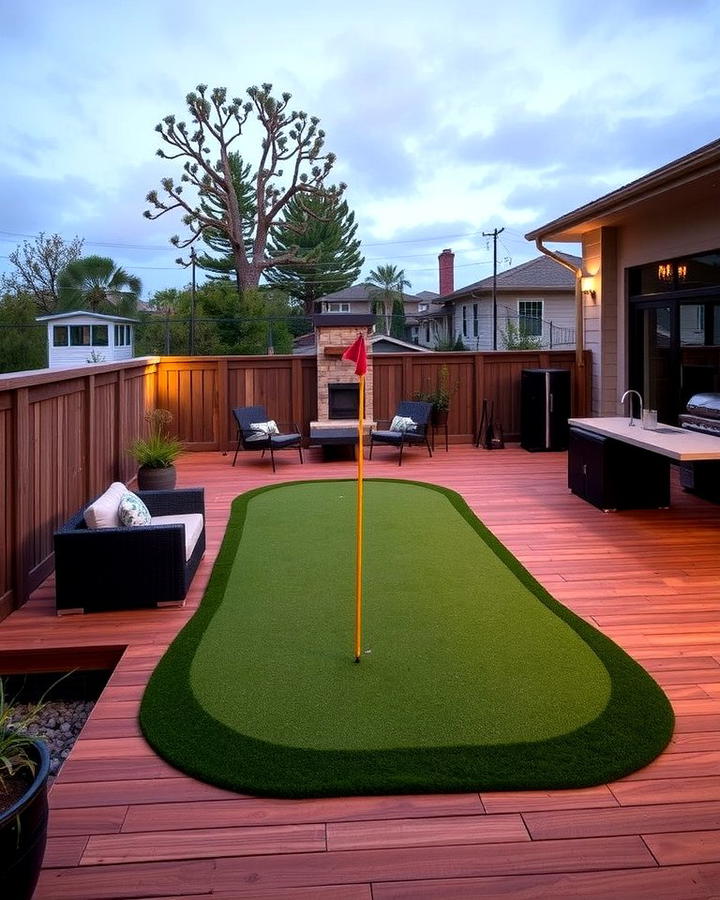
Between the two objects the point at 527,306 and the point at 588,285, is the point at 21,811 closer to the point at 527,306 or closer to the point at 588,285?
the point at 588,285

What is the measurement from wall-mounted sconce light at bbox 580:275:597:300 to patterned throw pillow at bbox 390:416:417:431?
287cm

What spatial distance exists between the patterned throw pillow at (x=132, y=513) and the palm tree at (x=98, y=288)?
900 inches

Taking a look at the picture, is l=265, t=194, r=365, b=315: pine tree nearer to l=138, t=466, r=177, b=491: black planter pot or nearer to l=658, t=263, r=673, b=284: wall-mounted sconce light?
l=658, t=263, r=673, b=284: wall-mounted sconce light

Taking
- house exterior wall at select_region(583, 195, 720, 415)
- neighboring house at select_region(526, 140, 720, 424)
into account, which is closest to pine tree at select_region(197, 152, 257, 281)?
house exterior wall at select_region(583, 195, 720, 415)

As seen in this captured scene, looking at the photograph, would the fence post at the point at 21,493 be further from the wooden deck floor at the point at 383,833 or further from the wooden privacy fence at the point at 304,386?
the wooden privacy fence at the point at 304,386

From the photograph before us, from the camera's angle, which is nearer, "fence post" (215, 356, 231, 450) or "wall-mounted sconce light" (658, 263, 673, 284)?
"wall-mounted sconce light" (658, 263, 673, 284)

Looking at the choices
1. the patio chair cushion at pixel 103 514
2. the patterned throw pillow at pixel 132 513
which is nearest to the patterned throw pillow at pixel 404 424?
the patterned throw pillow at pixel 132 513

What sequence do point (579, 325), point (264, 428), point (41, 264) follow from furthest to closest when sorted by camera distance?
point (41, 264) < point (579, 325) < point (264, 428)

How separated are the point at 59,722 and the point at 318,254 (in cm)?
2760

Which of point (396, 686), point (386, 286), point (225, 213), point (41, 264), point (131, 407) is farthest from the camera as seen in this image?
point (386, 286)

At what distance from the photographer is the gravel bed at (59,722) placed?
3.86 meters

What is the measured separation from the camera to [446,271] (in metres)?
33.4

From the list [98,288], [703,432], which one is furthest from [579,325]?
[98,288]

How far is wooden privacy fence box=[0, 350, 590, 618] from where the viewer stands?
5004mm
